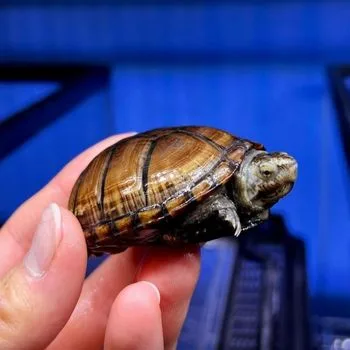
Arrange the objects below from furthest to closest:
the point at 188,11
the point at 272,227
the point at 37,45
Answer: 1. the point at 37,45
2. the point at 188,11
3. the point at 272,227

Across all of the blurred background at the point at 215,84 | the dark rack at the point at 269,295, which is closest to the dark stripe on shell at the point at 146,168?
the dark rack at the point at 269,295

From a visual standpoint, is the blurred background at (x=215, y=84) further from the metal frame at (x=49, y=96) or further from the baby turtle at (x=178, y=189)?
the baby turtle at (x=178, y=189)

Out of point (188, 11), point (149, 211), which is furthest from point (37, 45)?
point (149, 211)

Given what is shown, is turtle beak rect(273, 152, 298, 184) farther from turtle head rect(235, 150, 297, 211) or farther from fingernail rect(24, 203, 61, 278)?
fingernail rect(24, 203, 61, 278)

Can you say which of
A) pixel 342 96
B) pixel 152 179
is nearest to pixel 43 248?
pixel 152 179

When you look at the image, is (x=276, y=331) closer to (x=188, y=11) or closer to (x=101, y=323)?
(x=101, y=323)

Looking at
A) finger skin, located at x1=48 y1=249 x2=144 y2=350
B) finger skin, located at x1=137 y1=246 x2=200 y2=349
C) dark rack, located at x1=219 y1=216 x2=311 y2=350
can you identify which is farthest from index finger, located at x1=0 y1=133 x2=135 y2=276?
dark rack, located at x1=219 y1=216 x2=311 y2=350
